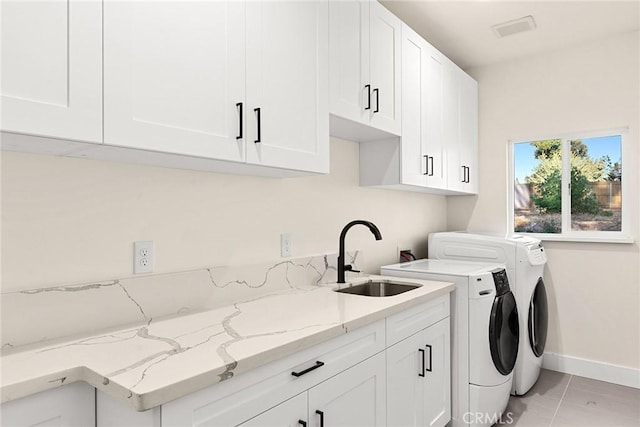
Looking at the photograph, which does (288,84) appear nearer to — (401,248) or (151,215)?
(151,215)

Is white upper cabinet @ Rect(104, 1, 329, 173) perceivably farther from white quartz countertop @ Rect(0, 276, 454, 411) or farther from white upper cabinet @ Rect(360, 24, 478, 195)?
white upper cabinet @ Rect(360, 24, 478, 195)

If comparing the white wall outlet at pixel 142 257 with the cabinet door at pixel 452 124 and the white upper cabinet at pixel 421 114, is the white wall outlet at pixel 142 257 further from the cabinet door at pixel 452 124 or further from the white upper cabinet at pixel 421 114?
the cabinet door at pixel 452 124

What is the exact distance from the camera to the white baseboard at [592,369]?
2.98 metres

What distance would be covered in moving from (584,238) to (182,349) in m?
3.15

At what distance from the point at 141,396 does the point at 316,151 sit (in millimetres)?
1156

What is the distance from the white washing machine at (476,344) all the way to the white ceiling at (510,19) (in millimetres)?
1628

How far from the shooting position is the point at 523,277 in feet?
8.84

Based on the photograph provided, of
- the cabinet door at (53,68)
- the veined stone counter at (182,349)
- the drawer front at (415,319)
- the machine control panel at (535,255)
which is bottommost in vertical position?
the drawer front at (415,319)

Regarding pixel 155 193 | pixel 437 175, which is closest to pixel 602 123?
pixel 437 175

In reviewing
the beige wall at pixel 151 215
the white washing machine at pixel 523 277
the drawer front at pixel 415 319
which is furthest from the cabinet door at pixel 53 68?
the white washing machine at pixel 523 277

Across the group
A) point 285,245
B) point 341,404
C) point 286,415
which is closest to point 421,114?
point 285,245

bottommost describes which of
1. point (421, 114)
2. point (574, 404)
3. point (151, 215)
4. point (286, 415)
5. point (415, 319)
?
point (574, 404)

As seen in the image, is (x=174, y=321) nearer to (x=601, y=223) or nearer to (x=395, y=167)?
(x=395, y=167)

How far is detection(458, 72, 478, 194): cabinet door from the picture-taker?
3.24 meters
